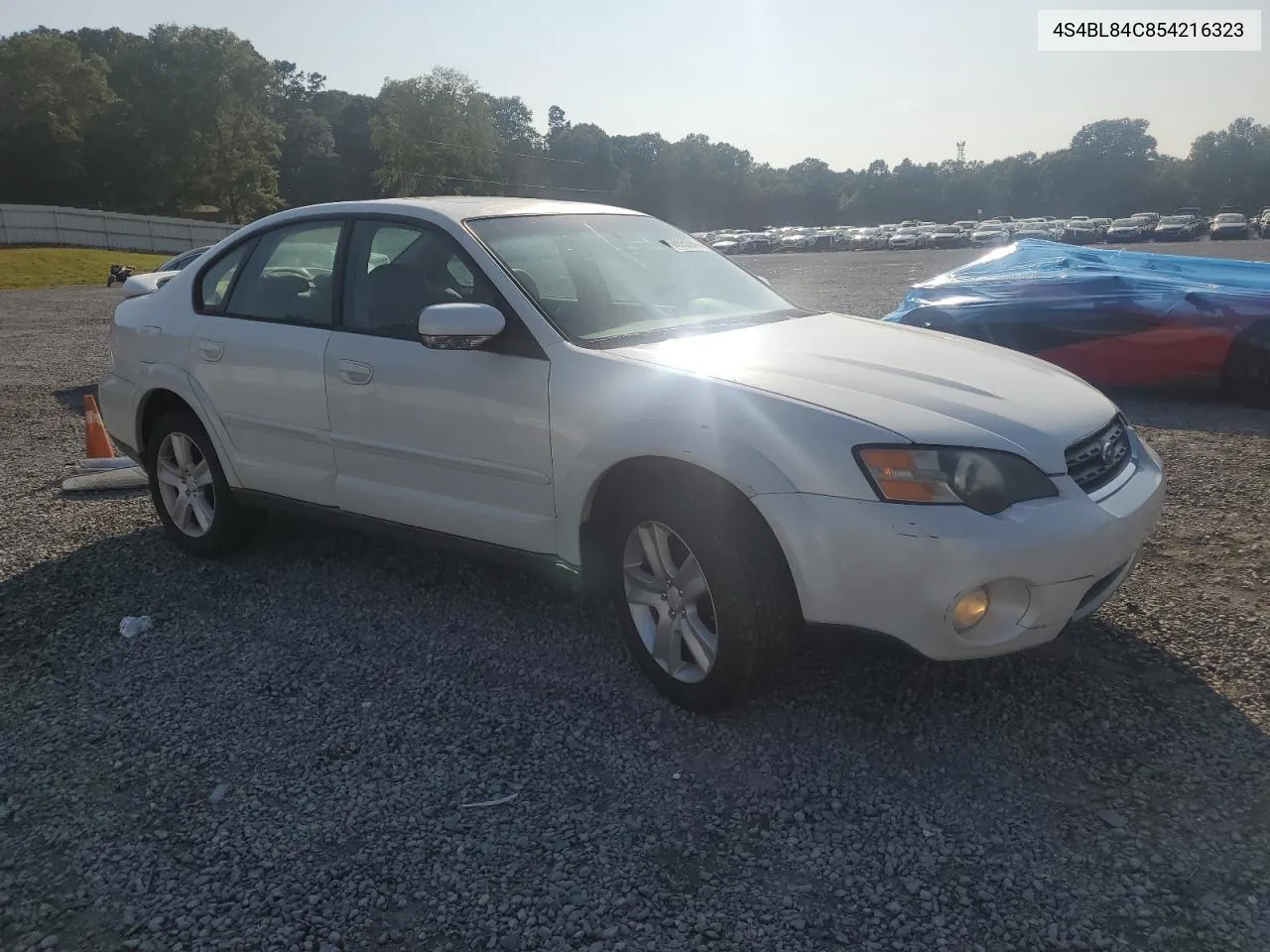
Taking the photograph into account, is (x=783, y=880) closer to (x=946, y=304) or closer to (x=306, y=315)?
(x=306, y=315)

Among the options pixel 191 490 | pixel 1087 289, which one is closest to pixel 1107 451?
pixel 191 490

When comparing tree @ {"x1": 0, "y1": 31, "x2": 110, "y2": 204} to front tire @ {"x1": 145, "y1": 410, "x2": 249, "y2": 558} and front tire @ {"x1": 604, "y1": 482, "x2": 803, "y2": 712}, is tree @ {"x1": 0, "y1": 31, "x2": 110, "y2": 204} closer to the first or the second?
front tire @ {"x1": 145, "y1": 410, "x2": 249, "y2": 558}

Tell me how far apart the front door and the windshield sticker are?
1.07 m

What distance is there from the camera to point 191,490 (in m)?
5.32

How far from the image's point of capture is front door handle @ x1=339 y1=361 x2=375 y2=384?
4.27 metres

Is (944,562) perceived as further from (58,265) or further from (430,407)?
(58,265)

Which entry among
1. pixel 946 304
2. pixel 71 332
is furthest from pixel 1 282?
pixel 946 304

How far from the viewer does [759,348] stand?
381cm

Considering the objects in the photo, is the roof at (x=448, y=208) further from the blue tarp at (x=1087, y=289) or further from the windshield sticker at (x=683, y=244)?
the blue tarp at (x=1087, y=289)

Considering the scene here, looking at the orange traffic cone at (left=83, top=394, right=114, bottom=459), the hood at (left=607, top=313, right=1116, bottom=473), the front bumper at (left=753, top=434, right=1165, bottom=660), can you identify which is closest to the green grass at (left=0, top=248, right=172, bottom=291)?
the orange traffic cone at (left=83, top=394, right=114, bottom=459)

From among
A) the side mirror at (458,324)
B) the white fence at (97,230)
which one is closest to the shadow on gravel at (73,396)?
the side mirror at (458,324)

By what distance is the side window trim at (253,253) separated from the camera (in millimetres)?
4527

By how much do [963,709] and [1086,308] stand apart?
608 centimetres

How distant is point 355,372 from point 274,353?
0.59 metres
